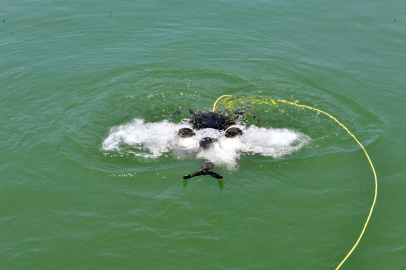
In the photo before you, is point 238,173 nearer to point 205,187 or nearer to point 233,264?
point 205,187

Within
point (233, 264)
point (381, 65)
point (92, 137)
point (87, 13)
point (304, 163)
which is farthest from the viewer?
point (87, 13)

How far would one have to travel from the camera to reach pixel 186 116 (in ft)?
62.8

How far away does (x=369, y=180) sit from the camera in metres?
15.7

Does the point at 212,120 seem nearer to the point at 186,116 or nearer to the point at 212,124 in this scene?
the point at 212,124

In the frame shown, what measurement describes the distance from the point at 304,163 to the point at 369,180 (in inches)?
104

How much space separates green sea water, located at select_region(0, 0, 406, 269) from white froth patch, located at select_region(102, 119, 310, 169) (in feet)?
1.23

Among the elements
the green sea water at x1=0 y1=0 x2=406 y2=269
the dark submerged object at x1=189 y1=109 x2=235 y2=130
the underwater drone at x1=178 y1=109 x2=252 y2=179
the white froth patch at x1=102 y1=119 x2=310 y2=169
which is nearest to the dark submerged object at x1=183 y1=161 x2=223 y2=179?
the green sea water at x1=0 y1=0 x2=406 y2=269

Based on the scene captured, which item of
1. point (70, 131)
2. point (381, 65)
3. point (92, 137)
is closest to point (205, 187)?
point (92, 137)

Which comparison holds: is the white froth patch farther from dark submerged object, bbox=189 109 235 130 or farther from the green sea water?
the green sea water

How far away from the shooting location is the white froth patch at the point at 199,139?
16781mm

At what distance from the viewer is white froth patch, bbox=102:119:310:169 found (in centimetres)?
1678

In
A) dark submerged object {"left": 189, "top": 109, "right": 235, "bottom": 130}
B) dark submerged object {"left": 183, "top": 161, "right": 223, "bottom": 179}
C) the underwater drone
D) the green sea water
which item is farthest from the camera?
dark submerged object {"left": 189, "top": 109, "right": 235, "bottom": 130}

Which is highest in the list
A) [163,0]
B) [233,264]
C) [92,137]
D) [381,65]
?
[163,0]

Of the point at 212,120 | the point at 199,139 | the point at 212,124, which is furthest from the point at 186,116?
the point at 199,139
